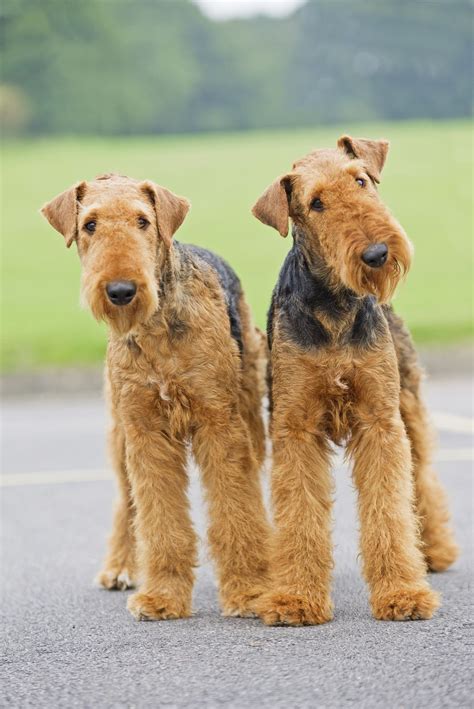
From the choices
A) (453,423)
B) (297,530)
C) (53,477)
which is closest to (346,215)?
(297,530)

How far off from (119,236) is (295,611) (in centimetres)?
173

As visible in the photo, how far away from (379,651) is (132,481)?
147cm

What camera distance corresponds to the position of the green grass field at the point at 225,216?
53.7ft

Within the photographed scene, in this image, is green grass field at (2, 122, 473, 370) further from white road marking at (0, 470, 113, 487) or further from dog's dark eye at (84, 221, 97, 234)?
dog's dark eye at (84, 221, 97, 234)

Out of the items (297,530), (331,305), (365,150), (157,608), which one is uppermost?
(365,150)

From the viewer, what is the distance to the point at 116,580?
5.84 meters

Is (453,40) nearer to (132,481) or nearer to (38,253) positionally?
(38,253)

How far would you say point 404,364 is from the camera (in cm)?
558

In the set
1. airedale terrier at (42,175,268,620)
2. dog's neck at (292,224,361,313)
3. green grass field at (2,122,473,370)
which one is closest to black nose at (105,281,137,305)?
airedale terrier at (42,175,268,620)

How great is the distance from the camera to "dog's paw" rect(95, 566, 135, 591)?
584cm

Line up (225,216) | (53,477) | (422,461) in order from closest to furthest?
1. (422,461)
2. (53,477)
3. (225,216)

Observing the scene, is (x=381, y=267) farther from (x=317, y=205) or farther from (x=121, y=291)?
(x=121, y=291)

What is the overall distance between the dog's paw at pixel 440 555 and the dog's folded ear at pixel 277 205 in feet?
6.34

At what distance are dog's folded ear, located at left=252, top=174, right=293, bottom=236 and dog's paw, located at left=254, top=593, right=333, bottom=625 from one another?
5.13 feet
